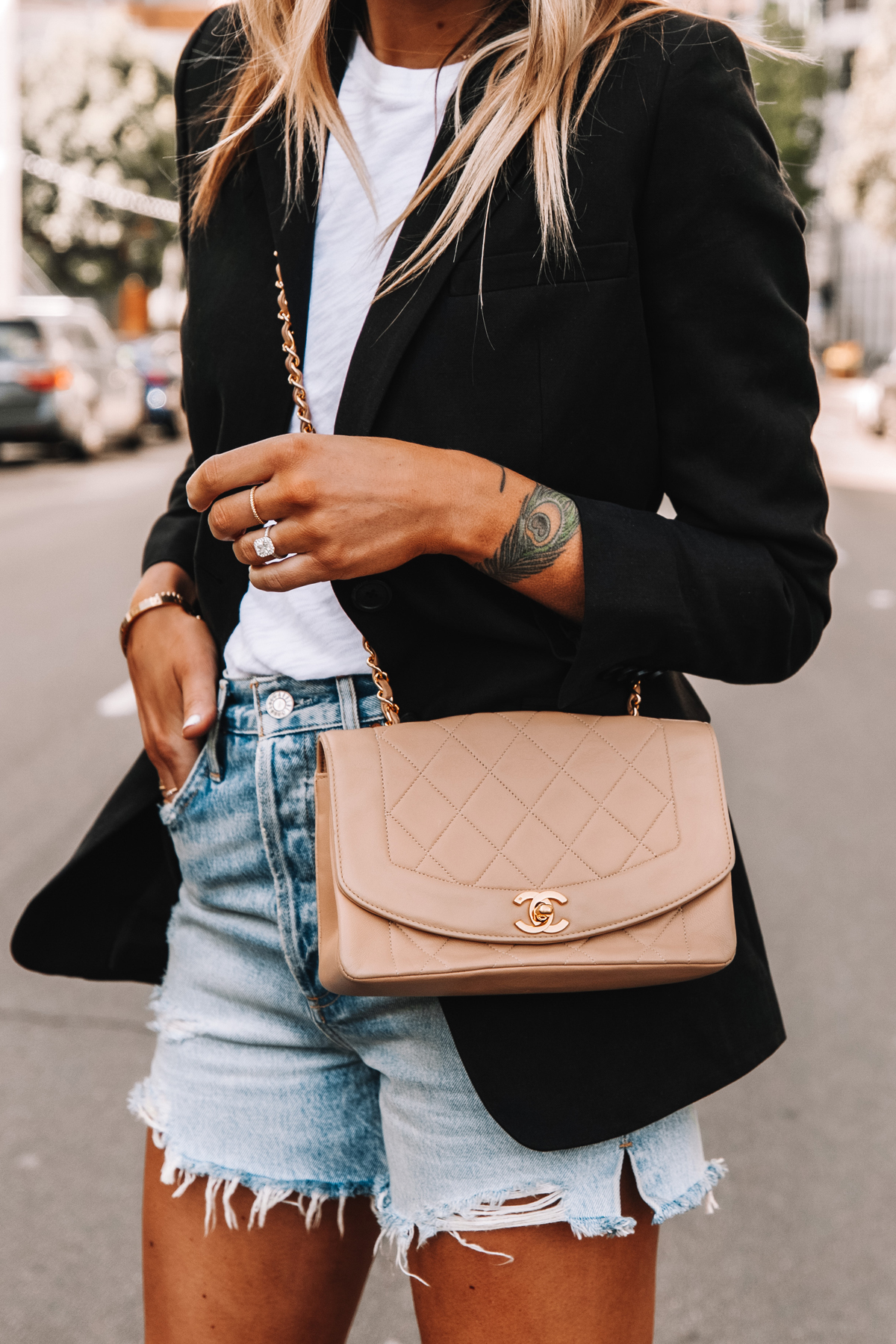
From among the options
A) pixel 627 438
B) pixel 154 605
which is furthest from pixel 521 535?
pixel 154 605

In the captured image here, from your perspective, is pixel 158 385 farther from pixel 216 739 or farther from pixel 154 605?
pixel 216 739

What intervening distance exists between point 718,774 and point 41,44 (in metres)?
40.4

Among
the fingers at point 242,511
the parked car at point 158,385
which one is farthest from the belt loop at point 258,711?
the parked car at point 158,385

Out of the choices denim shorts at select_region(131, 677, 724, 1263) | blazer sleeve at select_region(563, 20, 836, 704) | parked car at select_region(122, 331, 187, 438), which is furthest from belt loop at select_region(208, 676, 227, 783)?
parked car at select_region(122, 331, 187, 438)

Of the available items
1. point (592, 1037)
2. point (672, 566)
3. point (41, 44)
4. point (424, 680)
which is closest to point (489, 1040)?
point (592, 1037)

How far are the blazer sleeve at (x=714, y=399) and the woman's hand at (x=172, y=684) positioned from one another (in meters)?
0.38

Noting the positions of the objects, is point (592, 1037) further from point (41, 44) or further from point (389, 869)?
point (41, 44)

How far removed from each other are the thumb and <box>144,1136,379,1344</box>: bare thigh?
0.43 metres

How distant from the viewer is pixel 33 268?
35.9m

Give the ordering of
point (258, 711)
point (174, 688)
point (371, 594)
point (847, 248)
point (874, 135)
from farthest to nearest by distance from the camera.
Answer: point (847, 248), point (874, 135), point (174, 688), point (258, 711), point (371, 594)

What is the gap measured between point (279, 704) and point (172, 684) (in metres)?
0.17

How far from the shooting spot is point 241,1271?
1292 mm

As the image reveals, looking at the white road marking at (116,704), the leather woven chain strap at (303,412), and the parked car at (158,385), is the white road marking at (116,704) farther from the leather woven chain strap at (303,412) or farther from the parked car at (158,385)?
the parked car at (158,385)

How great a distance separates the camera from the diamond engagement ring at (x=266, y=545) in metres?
1.06
